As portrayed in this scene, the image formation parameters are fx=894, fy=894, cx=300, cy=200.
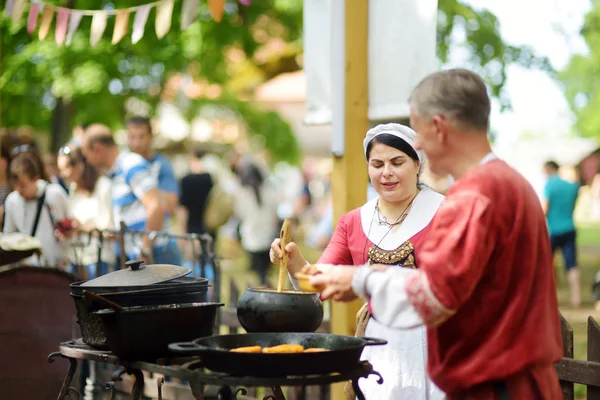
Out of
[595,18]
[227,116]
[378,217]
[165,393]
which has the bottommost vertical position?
[165,393]

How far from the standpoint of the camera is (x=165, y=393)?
5719 mm

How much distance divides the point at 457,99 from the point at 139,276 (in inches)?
61.7

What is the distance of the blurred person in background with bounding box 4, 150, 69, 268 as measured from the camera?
732cm

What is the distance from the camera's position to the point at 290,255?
12.0 ft

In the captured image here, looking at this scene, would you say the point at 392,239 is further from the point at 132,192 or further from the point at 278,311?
the point at 132,192

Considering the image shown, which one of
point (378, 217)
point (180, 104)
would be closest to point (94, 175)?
point (378, 217)

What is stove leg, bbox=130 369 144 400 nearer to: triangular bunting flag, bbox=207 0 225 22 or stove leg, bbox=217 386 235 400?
stove leg, bbox=217 386 235 400

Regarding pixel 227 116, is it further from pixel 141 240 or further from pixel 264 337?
pixel 264 337

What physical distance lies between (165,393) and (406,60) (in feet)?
8.71

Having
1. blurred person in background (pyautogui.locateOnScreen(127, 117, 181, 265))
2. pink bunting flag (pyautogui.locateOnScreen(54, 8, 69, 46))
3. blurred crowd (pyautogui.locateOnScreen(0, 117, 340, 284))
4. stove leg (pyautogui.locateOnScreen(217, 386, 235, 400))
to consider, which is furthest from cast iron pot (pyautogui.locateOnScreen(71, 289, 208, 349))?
blurred person in background (pyautogui.locateOnScreen(127, 117, 181, 265))

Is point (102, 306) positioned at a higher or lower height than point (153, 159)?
lower

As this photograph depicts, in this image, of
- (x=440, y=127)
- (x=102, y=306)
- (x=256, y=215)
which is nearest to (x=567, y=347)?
(x=440, y=127)

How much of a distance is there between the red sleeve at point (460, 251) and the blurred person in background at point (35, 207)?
17.7 feet

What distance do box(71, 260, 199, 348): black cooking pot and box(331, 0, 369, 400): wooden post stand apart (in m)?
1.49
